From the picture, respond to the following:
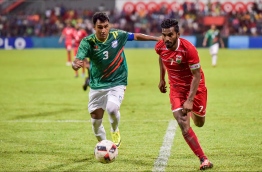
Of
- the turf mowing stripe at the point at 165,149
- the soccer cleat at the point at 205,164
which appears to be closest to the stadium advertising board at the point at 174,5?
the turf mowing stripe at the point at 165,149

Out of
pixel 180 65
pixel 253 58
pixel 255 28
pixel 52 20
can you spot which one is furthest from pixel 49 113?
pixel 52 20

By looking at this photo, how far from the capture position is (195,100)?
863 cm

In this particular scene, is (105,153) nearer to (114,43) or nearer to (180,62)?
(180,62)

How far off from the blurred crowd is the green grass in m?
22.1

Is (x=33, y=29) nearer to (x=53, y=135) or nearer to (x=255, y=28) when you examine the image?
(x=255, y=28)

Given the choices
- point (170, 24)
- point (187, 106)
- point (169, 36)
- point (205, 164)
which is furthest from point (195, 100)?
point (170, 24)

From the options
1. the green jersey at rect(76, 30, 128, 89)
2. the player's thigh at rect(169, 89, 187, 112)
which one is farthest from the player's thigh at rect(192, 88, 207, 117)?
the green jersey at rect(76, 30, 128, 89)

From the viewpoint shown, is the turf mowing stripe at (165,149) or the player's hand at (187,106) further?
the turf mowing stripe at (165,149)

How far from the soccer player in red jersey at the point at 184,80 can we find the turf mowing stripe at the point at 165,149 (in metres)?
0.58

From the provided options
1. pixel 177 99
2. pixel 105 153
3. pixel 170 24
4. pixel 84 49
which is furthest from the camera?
pixel 84 49

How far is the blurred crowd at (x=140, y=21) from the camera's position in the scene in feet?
152

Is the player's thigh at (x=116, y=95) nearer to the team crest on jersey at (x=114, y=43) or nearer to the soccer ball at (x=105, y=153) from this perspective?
the team crest on jersey at (x=114, y=43)

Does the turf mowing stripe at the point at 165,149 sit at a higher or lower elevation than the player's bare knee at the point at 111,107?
lower

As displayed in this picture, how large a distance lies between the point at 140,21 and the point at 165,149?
3965 centimetres
